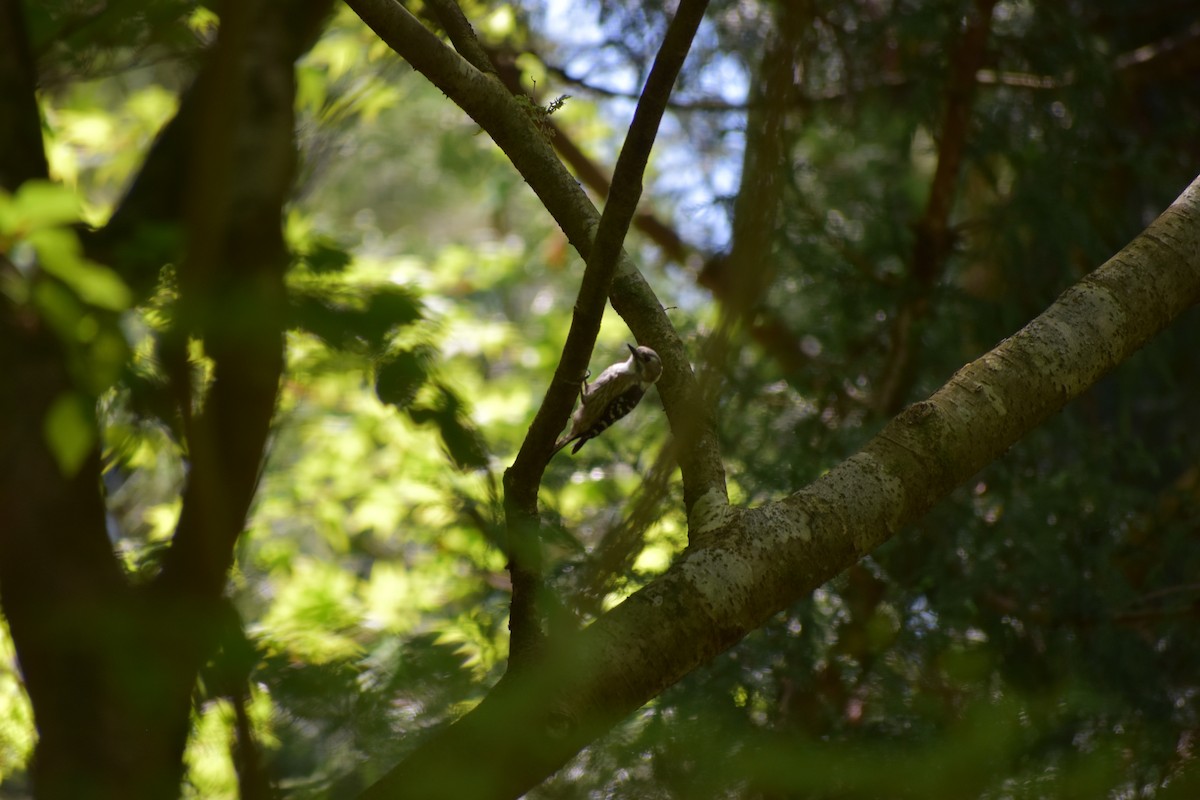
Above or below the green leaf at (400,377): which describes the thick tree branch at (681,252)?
above

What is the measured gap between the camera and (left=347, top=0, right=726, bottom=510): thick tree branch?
64.5 inches

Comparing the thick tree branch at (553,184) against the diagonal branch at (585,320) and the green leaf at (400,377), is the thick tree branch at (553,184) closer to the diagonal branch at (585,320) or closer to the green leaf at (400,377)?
the diagonal branch at (585,320)

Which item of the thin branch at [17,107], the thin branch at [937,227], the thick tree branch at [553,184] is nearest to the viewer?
the thick tree branch at [553,184]

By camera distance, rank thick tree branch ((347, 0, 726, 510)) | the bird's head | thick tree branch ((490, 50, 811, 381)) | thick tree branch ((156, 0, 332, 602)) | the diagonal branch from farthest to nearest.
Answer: thick tree branch ((490, 50, 811, 381))
the bird's head
thick tree branch ((347, 0, 726, 510))
the diagonal branch
thick tree branch ((156, 0, 332, 602))

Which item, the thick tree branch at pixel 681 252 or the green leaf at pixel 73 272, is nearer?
the green leaf at pixel 73 272

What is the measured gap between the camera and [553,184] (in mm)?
1820

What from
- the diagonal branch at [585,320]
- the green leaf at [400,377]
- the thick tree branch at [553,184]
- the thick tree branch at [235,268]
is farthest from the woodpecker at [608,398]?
the green leaf at [400,377]

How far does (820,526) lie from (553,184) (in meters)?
0.79

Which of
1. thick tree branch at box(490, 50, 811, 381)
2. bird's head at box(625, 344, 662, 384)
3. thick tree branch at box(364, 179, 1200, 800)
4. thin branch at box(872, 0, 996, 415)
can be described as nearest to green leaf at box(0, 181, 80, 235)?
thick tree branch at box(364, 179, 1200, 800)

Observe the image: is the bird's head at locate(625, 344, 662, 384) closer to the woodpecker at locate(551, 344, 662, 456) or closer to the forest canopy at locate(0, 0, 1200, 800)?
the woodpecker at locate(551, 344, 662, 456)

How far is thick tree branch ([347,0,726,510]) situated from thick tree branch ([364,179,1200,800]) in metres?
0.20

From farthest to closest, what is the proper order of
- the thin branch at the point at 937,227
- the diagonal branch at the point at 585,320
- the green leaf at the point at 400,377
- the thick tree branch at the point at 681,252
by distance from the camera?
the thick tree branch at the point at 681,252 < the thin branch at the point at 937,227 < the diagonal branch at the point at 585,320 < the green leaf at the point at 400,377

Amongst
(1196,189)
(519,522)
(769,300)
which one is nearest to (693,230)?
(769,300)

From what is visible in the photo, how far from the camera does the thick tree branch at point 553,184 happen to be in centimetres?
164
